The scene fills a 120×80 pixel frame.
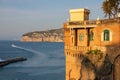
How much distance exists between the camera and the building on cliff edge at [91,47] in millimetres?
31750

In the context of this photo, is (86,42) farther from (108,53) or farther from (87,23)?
(108,53)

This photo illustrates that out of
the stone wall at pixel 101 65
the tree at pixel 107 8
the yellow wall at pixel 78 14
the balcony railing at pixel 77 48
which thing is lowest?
the stone wall at pixel 101 65

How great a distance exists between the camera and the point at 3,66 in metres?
98.4

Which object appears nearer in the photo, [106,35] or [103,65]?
[103,65]

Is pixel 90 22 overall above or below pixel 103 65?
above

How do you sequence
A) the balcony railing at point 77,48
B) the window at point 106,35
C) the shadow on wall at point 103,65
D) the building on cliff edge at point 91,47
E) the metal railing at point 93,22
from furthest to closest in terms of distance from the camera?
the balcony railing at point 77,48 → the window at point 106,35 → the metal railing at point 93,22 → the building on cliff edge at point 91,47 → the shadow on wall at point 103,65

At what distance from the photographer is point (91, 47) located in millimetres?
35562

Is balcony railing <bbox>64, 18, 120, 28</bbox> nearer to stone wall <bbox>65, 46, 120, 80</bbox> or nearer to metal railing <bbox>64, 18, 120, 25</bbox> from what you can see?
metal railing <bbox>64, 18, 120, 25</bbox>

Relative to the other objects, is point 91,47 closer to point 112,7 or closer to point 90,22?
point 90,22

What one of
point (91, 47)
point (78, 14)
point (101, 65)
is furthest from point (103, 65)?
point (78, 14)

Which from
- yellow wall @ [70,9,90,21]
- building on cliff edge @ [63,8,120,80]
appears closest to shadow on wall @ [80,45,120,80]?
building on cliff edge @ [63,8,120,80]

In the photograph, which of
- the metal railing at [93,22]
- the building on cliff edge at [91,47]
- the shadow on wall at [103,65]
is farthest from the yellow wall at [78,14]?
the shadow on wall at [103,65]

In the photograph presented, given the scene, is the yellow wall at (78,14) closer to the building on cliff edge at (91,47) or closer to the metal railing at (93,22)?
the building on cliff edge at (91,47)

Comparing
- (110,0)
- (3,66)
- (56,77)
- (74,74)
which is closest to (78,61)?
(74,74)
